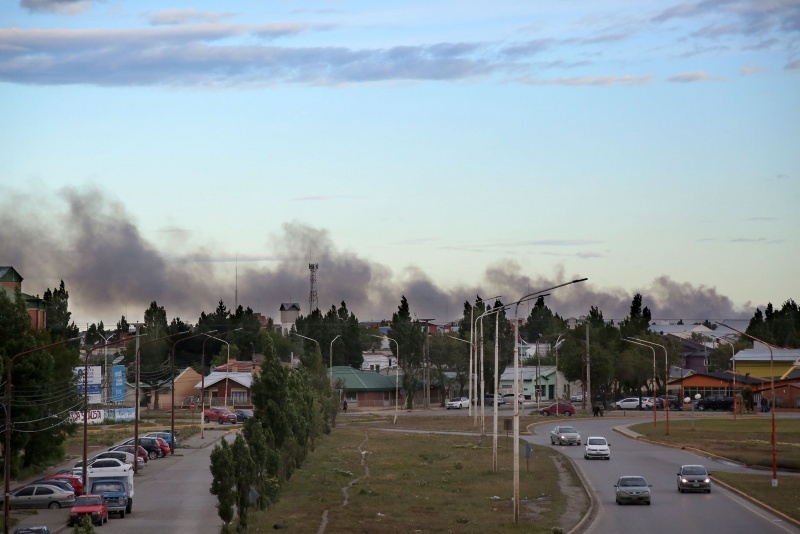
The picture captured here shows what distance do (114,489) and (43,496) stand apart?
6452 mm

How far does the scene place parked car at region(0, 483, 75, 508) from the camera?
52.0 metres

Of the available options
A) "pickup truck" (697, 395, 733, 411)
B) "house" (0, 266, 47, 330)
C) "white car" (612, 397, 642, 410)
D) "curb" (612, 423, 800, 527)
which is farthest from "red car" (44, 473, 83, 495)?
"pickup truck" (697, 395, 733, 411)

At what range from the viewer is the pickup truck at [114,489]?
47875 mm

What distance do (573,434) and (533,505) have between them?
38.8 meters

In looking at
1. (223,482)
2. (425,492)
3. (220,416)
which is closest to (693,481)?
(425,492)

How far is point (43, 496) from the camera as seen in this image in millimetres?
52562

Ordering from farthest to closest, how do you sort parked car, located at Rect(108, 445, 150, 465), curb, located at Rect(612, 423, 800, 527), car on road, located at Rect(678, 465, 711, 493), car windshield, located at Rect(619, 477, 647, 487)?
parked car, located at Rect(108, 445, 150, 465) < car on road, located at Rect(678, 465, 711, 493) < car windshield, located at Rect(619, 477, 647, 487) < curb, located at Rect(612, 423, 800, 527)

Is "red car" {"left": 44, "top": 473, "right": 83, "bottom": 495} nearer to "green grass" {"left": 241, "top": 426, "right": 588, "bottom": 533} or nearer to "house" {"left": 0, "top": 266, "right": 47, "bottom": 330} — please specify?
"green grass" {"left": 241, "top": 426, "right": 588, "bottom": 533}

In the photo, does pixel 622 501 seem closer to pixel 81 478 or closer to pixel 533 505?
pixel 533 505

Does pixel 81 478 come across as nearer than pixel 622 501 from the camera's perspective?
No

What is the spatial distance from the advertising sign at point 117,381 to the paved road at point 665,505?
49798mm

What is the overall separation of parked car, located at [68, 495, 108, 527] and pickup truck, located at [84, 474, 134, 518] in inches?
57.6

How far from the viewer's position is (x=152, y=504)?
5209cm

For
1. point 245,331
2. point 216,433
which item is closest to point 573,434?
point 216,433
